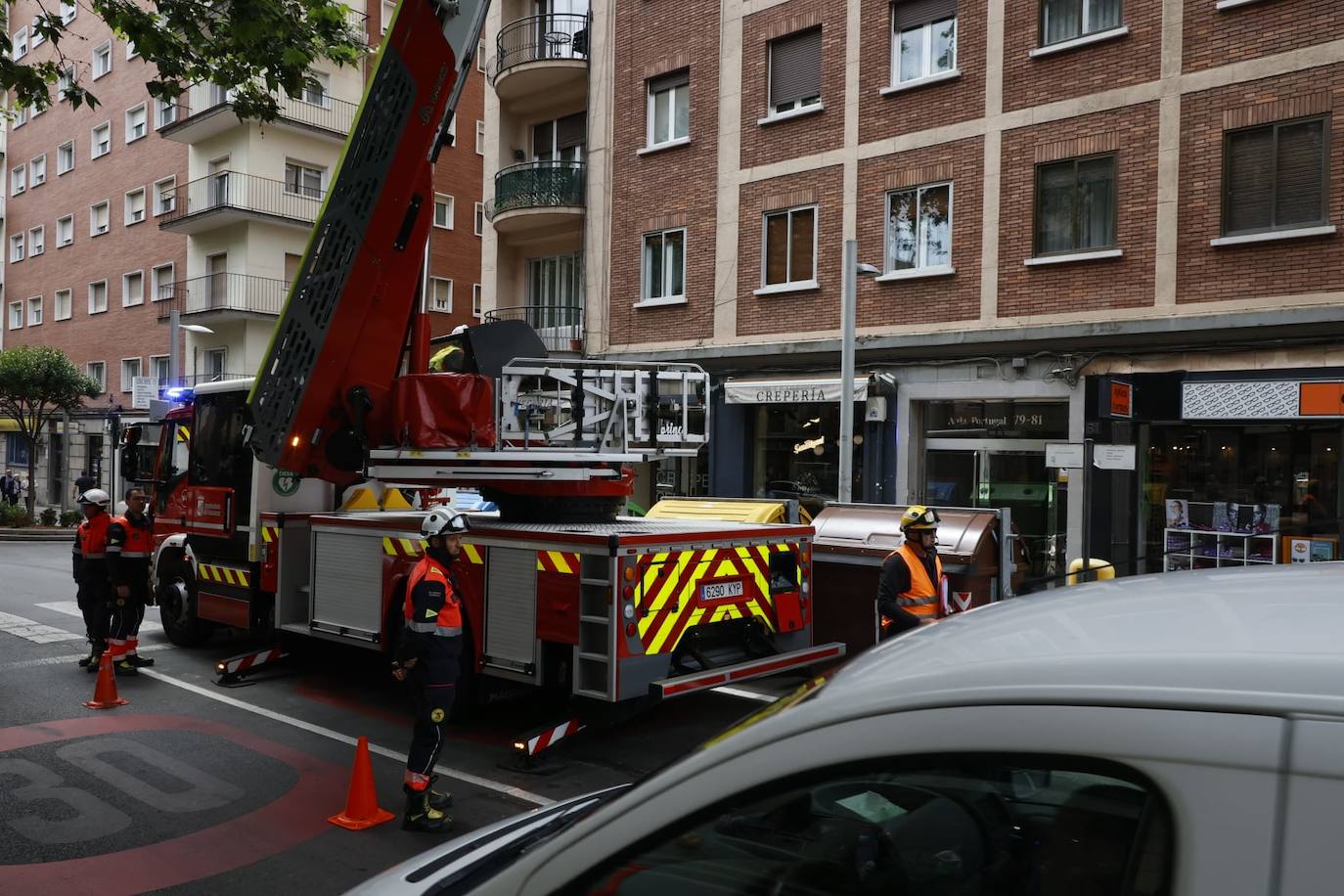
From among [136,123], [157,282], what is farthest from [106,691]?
[136,123]

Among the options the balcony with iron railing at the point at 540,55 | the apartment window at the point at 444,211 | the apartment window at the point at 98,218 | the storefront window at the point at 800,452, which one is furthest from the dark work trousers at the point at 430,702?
the apartment window at the point at 98,218

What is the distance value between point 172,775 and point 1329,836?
7013 millimetres

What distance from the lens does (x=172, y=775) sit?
259 inches

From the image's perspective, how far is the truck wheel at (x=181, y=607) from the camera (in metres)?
10.7

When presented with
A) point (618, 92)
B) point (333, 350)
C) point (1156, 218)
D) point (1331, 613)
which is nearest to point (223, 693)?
point (333, 350)

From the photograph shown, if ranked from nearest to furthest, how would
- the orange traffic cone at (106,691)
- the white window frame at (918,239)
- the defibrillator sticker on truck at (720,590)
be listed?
the defibrillator sticker on truck at (720,590) < the orange traffic cone at (106,691) < the white window frame at (918,239)

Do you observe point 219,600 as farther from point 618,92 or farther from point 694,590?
point 618,92

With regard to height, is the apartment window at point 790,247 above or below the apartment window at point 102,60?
below

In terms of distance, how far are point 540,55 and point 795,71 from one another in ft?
22.6

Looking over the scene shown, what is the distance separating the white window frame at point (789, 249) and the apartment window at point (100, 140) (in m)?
30.9

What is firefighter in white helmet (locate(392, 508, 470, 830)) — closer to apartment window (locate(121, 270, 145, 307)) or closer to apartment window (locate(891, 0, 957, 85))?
apartment window (locate(891, 0, 957, 85))

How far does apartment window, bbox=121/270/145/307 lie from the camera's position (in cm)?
3594

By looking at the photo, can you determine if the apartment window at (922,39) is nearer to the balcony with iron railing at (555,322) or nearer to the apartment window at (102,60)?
the balcony with iron railing at (555,322)

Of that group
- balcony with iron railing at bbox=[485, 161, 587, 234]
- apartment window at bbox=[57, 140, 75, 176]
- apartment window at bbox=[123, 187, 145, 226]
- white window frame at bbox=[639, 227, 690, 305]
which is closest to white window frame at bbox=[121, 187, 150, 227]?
apartment window at bbox=[123, 187, 145, 226]
